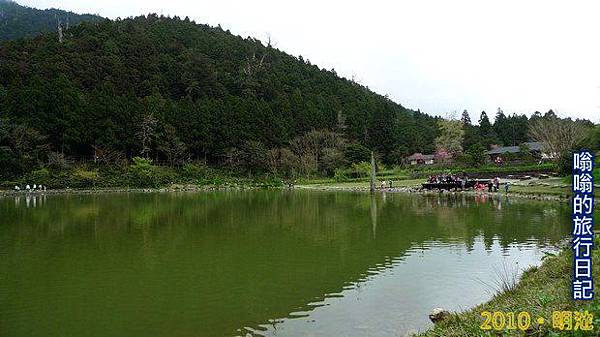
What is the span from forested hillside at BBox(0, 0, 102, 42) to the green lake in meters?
79.1

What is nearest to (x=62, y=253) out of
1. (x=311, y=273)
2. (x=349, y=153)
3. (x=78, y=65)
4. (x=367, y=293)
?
(x=311, y=273)

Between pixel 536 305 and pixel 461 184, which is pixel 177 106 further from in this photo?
pixel 536 305

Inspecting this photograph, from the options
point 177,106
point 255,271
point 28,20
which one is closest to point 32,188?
point 177,106

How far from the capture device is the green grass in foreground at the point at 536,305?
4162 mm

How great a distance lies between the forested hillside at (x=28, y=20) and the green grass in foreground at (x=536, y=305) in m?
87.7

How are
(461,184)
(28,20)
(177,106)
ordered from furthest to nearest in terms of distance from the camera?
(28,20)
(177,106)
(461,184)

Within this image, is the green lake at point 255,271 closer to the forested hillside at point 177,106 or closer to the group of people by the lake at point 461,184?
the group of people by the lake at point 461,184

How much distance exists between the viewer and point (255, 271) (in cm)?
888

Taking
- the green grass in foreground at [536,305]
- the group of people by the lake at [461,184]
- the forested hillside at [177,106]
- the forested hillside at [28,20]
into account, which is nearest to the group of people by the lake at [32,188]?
the forested hillside at [177,106]

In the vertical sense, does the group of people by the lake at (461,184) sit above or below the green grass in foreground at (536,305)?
above

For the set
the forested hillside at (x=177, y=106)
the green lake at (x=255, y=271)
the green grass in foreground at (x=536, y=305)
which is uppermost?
the forested hillside at (x=177, y=106)

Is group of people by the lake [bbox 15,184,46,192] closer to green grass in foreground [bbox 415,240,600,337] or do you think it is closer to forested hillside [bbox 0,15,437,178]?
forested hillside [bbox 0,15,437,178]

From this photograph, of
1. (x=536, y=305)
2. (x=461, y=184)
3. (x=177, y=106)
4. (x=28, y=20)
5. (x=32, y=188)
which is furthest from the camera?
(x=28, y=20)

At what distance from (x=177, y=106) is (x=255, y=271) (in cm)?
4829
